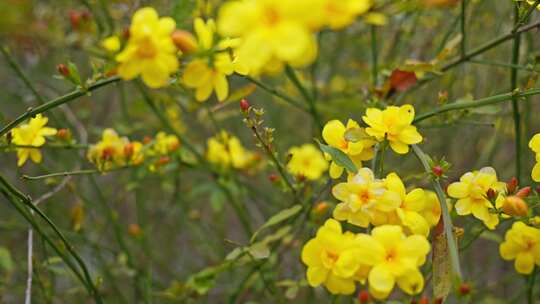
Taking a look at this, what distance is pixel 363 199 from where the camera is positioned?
116 centimetres

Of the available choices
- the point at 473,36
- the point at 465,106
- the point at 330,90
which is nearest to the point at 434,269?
the point at 465,106

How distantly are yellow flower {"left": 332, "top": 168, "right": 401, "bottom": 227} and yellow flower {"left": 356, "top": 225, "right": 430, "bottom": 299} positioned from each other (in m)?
0.07

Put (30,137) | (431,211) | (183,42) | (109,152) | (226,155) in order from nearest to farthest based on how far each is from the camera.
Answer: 1. (183,42)
2. (431,211)
3. (30,137)
4. (109,152)
5. (226,155)

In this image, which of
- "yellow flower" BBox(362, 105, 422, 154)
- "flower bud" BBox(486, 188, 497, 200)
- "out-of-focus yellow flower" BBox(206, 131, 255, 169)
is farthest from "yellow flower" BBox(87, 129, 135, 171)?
"flower bud" BBox(486, 188, 497, 200)

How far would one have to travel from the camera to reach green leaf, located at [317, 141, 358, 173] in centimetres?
121

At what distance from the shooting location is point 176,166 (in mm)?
2199

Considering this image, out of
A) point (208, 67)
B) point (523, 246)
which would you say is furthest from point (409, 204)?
A: point (208, 67)

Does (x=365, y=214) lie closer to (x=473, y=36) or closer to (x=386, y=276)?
(x=386, y=276)

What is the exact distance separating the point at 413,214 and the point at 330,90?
1.95 metres

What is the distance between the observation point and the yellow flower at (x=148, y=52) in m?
0.95

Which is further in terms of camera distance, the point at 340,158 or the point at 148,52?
the point at 340,158

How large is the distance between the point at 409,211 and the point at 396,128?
0.18 metres

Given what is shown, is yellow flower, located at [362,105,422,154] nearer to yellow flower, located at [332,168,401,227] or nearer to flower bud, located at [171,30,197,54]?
yellow flower, located at [332,168,401,227]

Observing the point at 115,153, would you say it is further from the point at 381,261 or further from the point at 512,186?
the point at 512,186
